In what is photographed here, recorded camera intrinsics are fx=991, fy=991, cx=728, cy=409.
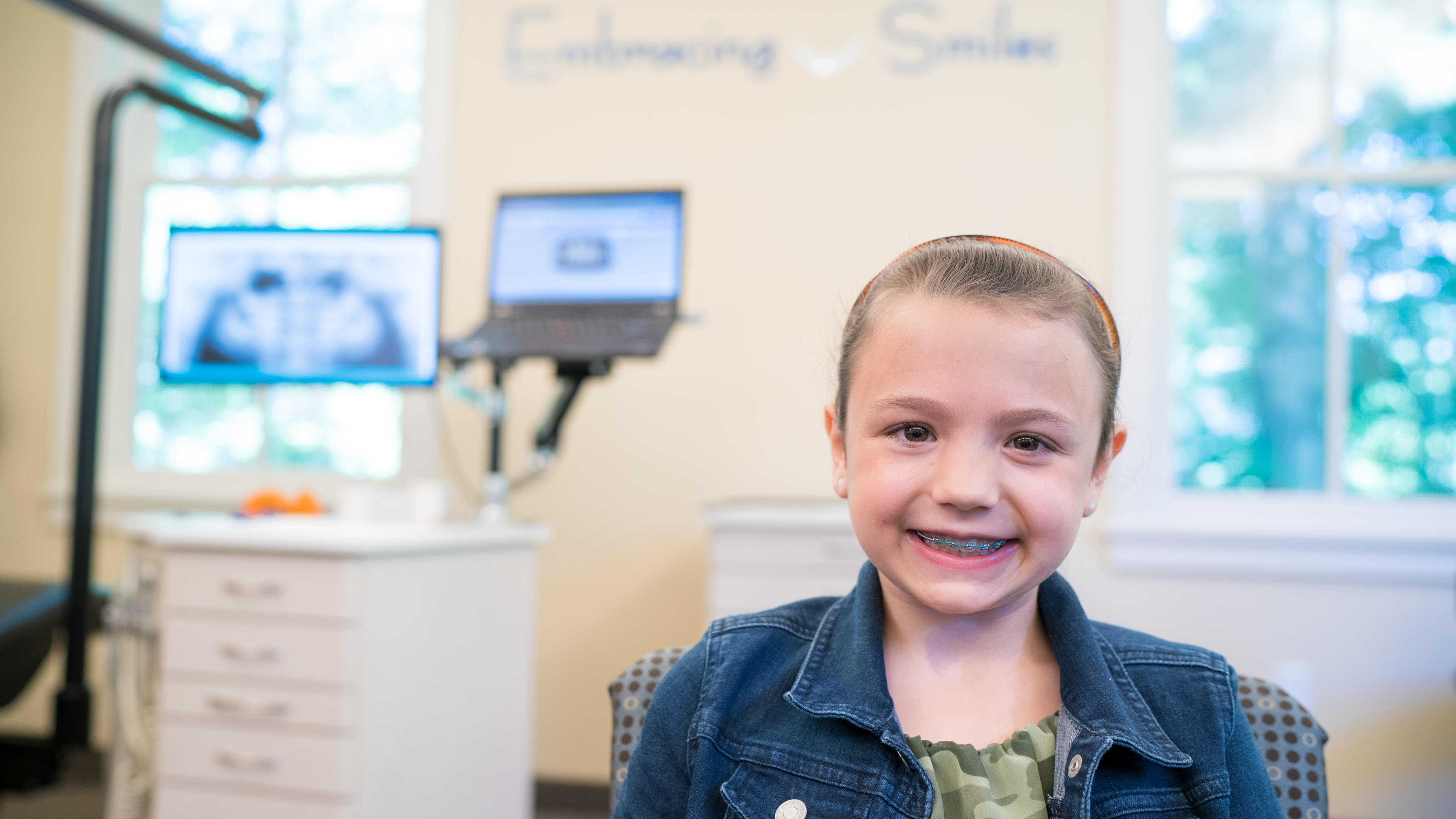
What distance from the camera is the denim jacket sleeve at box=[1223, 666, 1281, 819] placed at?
2.10 feet

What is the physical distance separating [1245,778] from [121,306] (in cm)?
332

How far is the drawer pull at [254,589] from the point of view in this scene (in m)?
1.62

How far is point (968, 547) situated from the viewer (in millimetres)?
657

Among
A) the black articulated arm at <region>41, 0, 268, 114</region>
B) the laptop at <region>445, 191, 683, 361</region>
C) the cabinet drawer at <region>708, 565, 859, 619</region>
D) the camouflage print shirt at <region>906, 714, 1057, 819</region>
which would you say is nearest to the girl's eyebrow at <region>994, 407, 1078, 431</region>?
the camouflage print shirt at <region>906, 714, 1057, 819</region>

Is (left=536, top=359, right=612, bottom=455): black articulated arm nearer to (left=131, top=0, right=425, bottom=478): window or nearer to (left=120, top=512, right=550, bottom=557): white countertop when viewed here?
(left=120, top=512, right=550, bottom=557): white countertop

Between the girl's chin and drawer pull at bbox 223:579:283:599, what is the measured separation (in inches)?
51.2

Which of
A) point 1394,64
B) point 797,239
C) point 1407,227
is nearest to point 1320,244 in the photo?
point 1407,227

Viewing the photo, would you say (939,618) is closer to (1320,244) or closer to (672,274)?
(672,274)

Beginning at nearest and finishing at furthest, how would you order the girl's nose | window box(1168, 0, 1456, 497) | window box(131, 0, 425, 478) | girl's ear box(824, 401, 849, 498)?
the girl's nose
girl's ear box(824, 401, 849, 498)
window box(1168, 0, 1456, 497)
window box(131, 0, 425, 478)

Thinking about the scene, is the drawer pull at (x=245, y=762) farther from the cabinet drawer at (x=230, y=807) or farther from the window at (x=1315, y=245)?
the window at (x=1315, y=245)

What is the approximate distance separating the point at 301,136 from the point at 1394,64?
3.03m

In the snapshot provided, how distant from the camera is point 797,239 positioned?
263cm

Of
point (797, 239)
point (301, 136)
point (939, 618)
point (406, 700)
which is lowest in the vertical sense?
point (406, 700)

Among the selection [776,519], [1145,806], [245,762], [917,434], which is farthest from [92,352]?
[1145,806]
